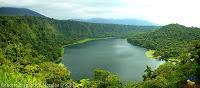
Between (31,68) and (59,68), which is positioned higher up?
(31,68)

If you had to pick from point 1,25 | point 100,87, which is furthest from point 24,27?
point 100,87

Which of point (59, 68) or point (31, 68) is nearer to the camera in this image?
point (31, 68)

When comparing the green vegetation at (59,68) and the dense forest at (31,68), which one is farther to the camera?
the green vegetation at (59,68)

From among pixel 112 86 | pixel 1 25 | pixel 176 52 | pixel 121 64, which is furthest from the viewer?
pixel 1 25

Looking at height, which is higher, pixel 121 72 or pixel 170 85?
pixel 170 85

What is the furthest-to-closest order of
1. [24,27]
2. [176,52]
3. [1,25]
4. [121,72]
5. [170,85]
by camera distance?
[24,27] < [1,25] < [176,52] < [121,72] < [170,85]

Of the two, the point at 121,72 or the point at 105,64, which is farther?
the point at 105,64

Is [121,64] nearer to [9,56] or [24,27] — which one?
[9,56]

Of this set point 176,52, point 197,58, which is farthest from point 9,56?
point 197,58

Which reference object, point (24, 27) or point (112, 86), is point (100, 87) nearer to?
point (112, 86)

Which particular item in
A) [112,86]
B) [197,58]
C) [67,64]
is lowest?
[67,64]

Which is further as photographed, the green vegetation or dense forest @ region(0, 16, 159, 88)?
the green vegetation
